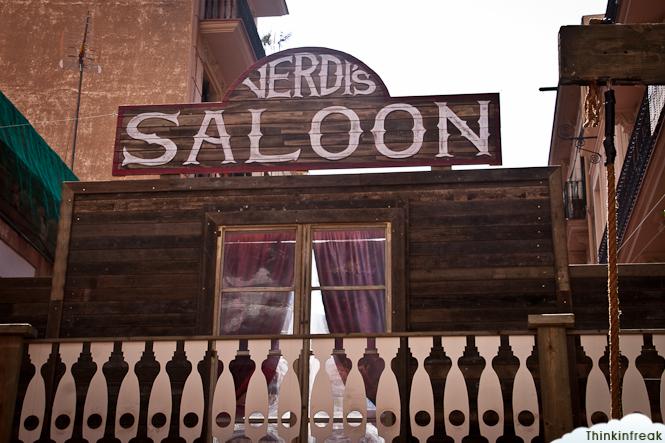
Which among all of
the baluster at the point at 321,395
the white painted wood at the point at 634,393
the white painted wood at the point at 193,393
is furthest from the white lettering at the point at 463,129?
the white painted wood at the point at 193,393

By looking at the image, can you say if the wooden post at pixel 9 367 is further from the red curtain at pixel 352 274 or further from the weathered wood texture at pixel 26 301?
the red curtain at pixel 352 274

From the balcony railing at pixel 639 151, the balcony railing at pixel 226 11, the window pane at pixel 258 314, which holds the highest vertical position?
the balcony railing at pixel 226 11

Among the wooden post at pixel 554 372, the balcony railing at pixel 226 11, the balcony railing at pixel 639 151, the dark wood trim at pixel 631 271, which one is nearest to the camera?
the wooden post at pixel 554 372

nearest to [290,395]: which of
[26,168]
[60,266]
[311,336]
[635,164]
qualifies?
[311,336]

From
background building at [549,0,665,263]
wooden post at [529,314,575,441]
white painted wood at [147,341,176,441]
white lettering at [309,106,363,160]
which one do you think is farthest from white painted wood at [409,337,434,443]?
background building at [549,0,665,263]

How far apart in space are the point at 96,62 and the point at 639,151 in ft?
33.8

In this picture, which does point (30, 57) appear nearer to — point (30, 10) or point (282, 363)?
point (30, 10)

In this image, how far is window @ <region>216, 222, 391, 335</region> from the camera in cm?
1023

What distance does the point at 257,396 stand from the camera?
8703 millimetres

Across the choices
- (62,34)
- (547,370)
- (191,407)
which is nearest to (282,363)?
(191,407)

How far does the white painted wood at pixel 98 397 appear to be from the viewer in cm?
886

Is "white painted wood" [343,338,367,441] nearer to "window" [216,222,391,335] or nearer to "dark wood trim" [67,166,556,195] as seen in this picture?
"window" [216,222,391,335]

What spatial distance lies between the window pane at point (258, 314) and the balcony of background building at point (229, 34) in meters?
11.0

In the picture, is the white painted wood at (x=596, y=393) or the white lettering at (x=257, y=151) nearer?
the white painted wood at (x=596, y=393)
